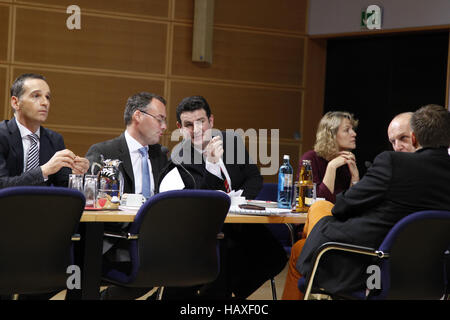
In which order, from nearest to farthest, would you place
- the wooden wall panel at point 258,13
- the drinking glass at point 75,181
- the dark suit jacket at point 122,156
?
1. the drinking glass at point 75,181
2. the dark suit jacket at point 122,156
3. the wooden wall panel at point 258,13

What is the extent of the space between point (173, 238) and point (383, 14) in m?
4.33

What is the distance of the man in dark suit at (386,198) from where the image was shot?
9.27ft

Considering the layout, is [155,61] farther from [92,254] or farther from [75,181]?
[92,254]

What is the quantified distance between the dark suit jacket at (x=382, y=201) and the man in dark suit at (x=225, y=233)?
0.76 metres

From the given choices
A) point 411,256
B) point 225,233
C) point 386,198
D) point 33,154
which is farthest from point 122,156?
point 411,256

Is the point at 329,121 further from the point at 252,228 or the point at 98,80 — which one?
the point at 98,80

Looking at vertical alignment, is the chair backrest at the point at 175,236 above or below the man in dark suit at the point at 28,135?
below

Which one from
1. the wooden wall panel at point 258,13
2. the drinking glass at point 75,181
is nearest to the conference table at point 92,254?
the drinking glass at point 75,181

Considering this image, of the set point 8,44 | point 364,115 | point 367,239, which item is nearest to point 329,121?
point 367,239

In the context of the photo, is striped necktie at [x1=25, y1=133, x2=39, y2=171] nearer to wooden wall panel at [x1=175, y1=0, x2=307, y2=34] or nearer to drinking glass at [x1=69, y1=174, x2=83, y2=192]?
drinking glass at [x1=69, y1=174, x2=83, y2=192]

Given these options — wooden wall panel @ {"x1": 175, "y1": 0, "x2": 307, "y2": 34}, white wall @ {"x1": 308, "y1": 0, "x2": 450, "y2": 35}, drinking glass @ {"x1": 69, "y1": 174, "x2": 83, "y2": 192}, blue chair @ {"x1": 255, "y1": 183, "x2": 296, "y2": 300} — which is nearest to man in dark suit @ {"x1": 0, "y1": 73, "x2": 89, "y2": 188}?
drinking glass @ {"x1": 69, "y1": 174, "x2": 83, "y2": 192}

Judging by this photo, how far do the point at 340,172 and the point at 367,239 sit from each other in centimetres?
150

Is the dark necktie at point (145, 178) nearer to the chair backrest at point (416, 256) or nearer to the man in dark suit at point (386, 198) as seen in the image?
the man in dark suit at point (386, 198)
